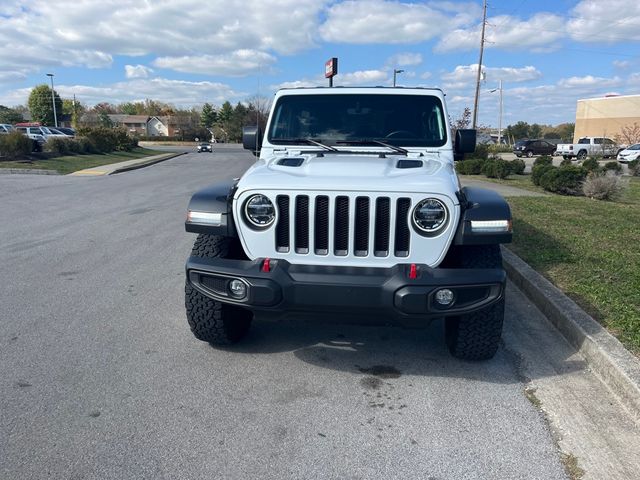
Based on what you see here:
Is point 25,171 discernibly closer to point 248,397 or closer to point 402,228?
point 248,397

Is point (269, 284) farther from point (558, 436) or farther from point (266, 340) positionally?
point (558, 436)

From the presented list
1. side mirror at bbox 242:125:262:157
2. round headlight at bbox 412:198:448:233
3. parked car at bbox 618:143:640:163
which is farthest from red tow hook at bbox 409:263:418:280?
parked car at bbox 618:143:640:163

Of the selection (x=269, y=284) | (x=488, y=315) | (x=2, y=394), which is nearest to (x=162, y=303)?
(x=2, y=394)

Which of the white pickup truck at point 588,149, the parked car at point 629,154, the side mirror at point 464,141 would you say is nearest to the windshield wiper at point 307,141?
the side mirror at point 464,141

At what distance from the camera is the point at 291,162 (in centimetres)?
392

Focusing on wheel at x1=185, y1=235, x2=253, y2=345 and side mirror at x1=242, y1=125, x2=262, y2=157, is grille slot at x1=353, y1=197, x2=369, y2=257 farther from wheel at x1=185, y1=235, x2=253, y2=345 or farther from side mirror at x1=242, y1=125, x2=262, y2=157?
side mirror at x1=242, y1=125, x2=262, y2=157

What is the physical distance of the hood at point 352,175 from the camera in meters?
3.23

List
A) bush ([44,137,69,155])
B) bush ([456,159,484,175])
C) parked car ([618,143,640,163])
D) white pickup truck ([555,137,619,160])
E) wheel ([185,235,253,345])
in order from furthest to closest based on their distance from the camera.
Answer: white pickup truck ([555,137,619,160]) < parked car ([618,143,640,163]) < bush ([44,137,69,155]) < bush ([456,159,484,175]) < wheel ([185,235,253,345])

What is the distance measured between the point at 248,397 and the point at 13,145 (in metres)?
25.1

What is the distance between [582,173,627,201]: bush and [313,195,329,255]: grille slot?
36.4 feet

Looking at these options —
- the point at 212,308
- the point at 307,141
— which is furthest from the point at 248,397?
the point at 307,141

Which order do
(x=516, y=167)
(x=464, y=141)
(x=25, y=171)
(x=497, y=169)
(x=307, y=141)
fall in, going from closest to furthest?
1. (x=307, y=141)
2. (x=464, y=141)
3. (x=497, y=169)
4. (x=516, y=167)
5. (x=25, y=171)

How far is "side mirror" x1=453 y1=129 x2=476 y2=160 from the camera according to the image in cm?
476

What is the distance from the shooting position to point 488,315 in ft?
11.5
